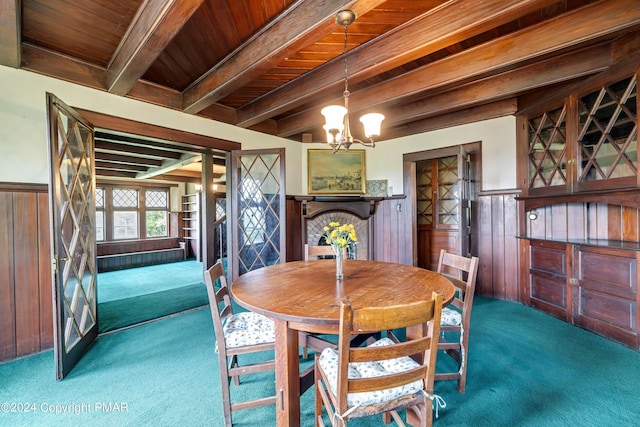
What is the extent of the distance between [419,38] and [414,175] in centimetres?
253

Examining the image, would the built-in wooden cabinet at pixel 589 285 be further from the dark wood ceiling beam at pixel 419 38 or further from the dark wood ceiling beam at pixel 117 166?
the dark wood ceiling beam at pixel 117 166

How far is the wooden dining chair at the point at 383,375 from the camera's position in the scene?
40.5 inches

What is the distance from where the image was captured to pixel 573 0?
74.9 inches

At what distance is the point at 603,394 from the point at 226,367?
2468 mm

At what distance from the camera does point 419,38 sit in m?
2.01

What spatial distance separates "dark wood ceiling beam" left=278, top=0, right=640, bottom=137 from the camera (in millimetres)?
1885

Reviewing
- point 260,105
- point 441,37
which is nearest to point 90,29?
point 260,105

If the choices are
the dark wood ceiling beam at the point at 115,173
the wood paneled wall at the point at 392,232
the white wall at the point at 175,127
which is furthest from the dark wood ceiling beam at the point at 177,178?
the wood paneled wall at the point at 392,232

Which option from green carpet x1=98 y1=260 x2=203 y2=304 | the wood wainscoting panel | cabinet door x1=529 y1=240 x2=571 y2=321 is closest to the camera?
the wood wainscoting panel

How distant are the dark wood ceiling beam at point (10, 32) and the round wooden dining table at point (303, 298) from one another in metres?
2.18

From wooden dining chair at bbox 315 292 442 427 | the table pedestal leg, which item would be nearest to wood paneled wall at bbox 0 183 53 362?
the table pedestal leg

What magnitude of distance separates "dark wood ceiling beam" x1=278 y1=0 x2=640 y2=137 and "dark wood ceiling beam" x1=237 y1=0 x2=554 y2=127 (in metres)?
0.52

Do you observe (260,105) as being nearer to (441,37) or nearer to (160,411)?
(441,37)

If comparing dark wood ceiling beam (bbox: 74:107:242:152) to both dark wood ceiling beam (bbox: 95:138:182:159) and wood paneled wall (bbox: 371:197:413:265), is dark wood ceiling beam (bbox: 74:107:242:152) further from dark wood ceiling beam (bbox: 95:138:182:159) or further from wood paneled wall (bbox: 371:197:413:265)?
wood paneled wall (bbox: 371:197:413:265)
